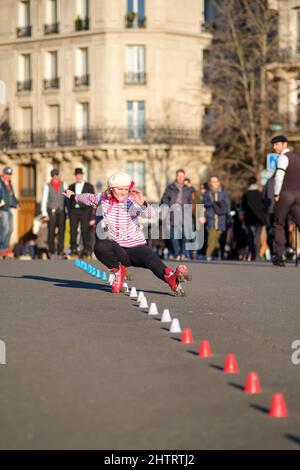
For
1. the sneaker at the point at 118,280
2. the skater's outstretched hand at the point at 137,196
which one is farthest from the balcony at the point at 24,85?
the skater's outstretched hand at the point at 137,196

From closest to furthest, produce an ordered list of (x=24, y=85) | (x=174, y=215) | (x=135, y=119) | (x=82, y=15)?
(x=174, y=215)
(x=135, y=119)
(x=82, y=15)
(x=24, y=85)

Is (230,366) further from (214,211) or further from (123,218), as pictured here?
(214,211)

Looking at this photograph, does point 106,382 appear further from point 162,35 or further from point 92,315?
point 162,35

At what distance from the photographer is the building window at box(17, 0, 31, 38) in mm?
65688

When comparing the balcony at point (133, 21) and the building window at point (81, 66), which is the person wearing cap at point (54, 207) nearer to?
the building window at point (81, 66)

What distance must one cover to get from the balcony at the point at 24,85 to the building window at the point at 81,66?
3396 millimetres

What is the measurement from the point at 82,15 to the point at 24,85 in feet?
16.8

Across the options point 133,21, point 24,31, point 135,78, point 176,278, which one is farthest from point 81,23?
point 176,278

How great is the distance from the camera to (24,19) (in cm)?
6619

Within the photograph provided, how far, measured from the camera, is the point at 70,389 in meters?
7.80

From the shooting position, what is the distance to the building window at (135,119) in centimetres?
6231

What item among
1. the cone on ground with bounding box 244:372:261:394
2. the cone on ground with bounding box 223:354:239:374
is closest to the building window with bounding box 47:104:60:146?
the cone on ground with bounding box 223:354:239:374

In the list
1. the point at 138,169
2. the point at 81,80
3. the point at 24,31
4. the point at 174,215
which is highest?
the point at 24,31

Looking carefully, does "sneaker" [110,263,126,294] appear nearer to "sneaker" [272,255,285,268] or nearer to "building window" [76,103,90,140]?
"sneaker" [272,255,285,268]
